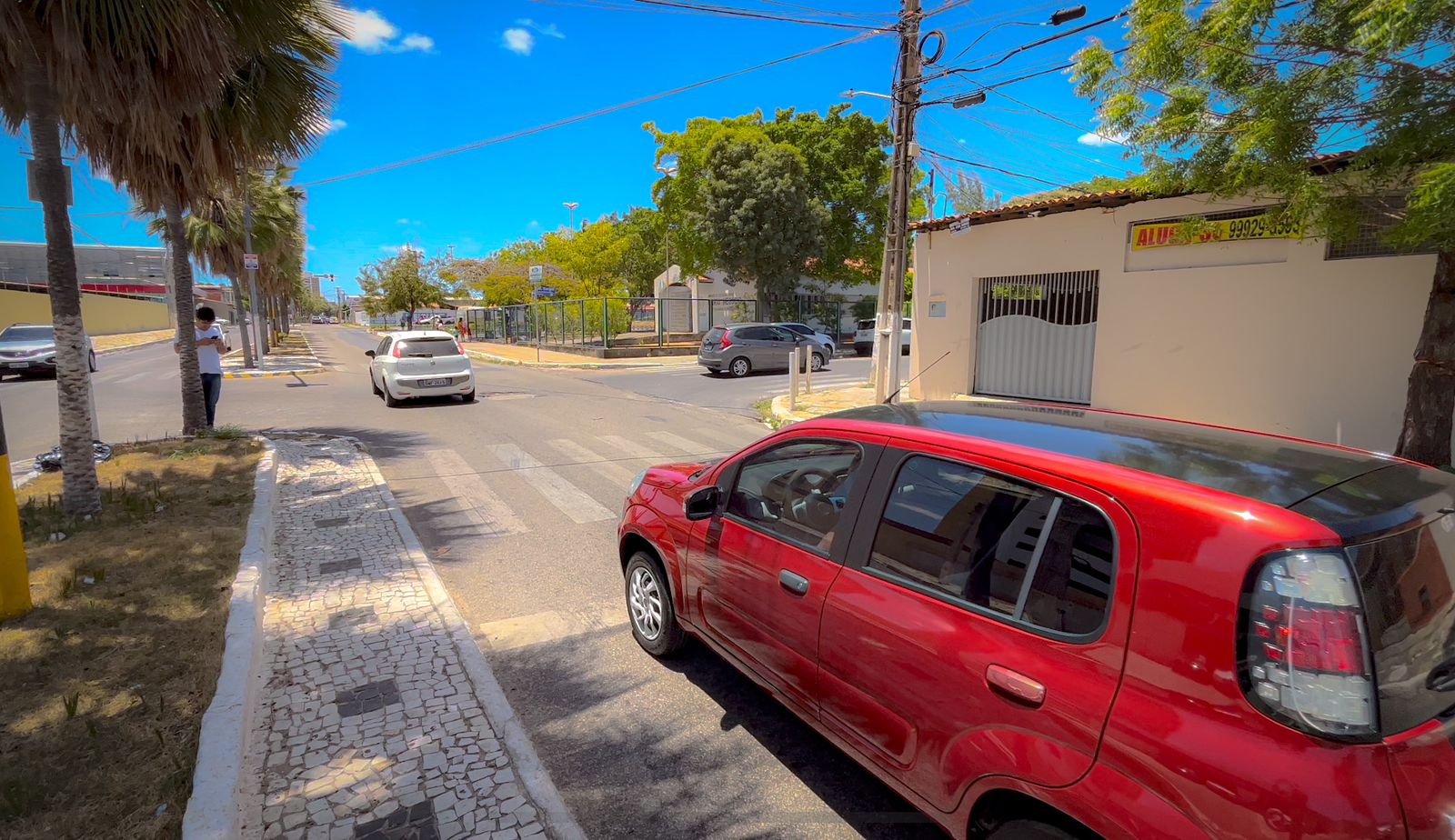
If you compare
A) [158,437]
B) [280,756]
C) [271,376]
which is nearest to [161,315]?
[271,376]

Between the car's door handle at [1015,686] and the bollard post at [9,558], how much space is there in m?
4.97

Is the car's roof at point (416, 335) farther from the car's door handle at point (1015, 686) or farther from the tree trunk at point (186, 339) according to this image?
the car's door handle at point (1015, 686)

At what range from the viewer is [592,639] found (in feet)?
14.0

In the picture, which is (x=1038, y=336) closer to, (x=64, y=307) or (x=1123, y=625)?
(x=1123, y=625)

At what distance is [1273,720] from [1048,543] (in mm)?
640

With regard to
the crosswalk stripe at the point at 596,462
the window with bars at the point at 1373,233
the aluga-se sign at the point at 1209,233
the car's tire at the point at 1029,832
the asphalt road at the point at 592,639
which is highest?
the aluga-se sign at the point at 1209,233

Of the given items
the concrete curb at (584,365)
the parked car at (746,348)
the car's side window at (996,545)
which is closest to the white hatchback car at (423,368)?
the parked car at (746,348)

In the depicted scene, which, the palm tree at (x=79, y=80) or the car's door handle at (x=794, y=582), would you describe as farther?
the palm tree at (x=79, y=80)

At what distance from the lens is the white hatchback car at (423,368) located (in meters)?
13.6

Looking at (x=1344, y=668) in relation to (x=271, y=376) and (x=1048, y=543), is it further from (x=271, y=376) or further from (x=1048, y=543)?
(x=271, y=376)

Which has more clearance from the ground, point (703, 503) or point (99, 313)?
point (99, 313)

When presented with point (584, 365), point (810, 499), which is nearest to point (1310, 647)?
point (810, 499)

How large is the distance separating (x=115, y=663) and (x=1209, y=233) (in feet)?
38.0

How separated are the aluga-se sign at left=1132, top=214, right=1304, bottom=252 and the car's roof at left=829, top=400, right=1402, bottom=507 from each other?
259 inches
